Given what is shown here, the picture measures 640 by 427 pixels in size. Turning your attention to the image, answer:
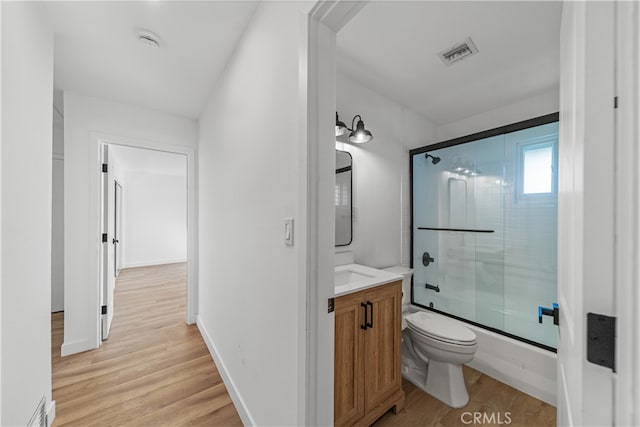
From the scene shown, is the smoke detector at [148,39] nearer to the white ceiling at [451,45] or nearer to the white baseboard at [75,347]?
the white ceiling at [451,45]

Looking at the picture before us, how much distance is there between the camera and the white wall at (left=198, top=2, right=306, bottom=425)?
1028 mm

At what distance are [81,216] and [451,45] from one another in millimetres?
3442

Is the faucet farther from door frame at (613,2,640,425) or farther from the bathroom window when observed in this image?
door frame at (613,2,640,425)

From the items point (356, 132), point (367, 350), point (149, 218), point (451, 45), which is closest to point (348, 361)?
point (367, 350)

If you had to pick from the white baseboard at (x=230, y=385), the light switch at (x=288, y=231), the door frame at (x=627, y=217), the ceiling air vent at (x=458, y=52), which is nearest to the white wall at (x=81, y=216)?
the white baseboard at (x=230, y=385)

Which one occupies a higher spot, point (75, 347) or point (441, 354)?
point (441, 354)

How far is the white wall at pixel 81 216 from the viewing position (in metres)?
2.29

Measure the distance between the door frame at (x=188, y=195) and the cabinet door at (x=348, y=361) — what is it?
2269 millimetres

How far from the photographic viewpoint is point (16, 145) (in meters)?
1.11

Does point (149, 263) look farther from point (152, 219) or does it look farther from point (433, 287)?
point (433, 287)

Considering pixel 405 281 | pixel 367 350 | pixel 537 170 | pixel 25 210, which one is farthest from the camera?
pixel 405 281

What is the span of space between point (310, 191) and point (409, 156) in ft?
7.02

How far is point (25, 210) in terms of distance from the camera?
1.19 meters

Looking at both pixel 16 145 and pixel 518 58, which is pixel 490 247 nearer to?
pixel 518 58
